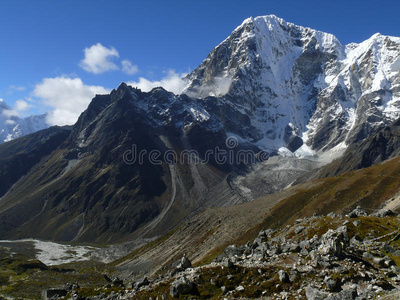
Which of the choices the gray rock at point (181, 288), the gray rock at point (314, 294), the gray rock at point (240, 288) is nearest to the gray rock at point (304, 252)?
the gray rock at point (240, 288)

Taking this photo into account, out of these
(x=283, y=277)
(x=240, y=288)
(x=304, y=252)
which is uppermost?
(x=304, y=252)

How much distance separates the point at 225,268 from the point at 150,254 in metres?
121

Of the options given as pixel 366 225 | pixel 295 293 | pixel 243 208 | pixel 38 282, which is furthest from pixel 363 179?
pixel 38 282

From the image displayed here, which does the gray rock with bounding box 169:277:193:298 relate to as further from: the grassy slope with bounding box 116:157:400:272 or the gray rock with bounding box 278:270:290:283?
the grassy slope with bounding box 116:157:400:272

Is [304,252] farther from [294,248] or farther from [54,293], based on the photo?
[54,293]

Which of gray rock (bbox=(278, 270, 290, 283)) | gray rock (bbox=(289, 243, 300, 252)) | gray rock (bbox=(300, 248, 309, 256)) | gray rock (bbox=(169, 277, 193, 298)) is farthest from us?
gray rock (bbox=(289, 243, 300, 252))

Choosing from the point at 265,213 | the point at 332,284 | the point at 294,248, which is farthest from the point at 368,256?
the point at 265,213

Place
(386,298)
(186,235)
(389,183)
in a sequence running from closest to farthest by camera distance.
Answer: (386,298), (389,183), (186,235)

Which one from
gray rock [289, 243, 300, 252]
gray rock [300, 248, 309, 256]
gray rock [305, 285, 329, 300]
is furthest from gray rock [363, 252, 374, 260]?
gray rock [305, 285, 329, 300]

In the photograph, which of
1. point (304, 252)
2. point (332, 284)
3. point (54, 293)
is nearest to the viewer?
point (332, 284)

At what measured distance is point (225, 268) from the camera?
3709cm

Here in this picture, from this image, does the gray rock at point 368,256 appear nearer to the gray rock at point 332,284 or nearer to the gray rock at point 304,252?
the gray rock at point 304,252

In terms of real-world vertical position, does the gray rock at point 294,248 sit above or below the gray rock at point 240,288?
above

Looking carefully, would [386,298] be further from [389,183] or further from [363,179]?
[363,179]
